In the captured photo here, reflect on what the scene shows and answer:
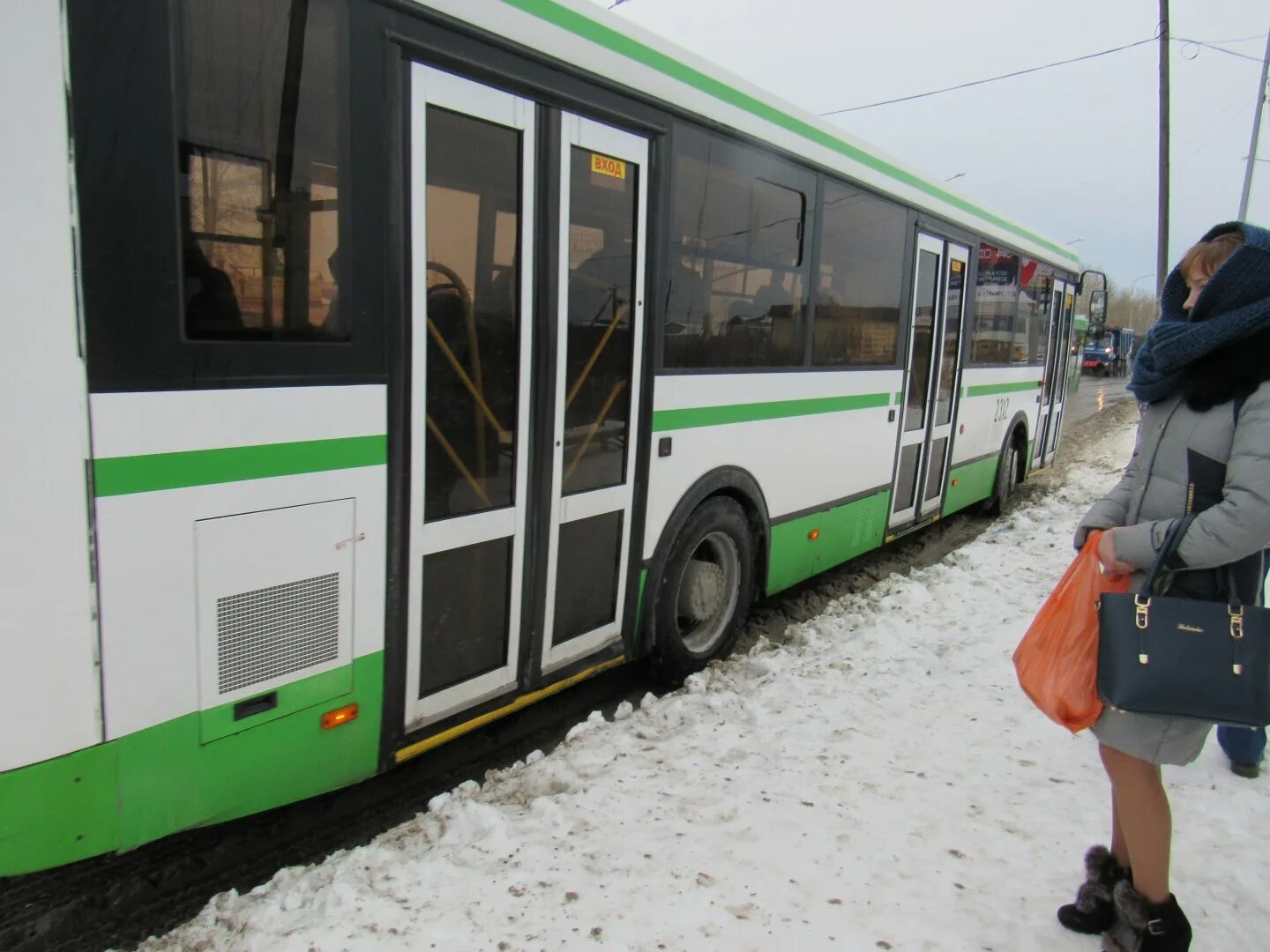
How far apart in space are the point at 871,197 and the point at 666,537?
10.2ft

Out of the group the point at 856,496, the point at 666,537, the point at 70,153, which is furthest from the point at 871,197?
the point at 70,153

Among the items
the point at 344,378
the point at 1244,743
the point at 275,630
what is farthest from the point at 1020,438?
the point at 275,630

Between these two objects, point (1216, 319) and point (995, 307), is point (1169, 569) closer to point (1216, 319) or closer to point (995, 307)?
point (1216, 319)

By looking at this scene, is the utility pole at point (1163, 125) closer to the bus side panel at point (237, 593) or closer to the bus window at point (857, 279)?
the bus window at point (857, 279)

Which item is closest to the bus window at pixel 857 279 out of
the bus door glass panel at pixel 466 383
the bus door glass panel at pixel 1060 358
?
the bus door glass panel at pixel 466 383

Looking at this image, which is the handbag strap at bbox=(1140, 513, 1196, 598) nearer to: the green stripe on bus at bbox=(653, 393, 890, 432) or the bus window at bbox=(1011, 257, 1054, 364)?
the green stripe on bus at bbox=(653, 393, 890, 432)

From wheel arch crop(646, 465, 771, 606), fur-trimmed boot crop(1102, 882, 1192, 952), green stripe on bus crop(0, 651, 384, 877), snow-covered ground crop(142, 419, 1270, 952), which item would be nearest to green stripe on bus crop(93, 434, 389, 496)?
green stripe on bus crop(0, 651, 384, 877)

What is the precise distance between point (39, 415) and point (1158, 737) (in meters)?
2.93

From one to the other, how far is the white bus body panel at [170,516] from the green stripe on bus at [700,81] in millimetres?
1786

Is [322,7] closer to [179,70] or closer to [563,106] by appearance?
[179,70]

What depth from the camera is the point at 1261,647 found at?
2.15 metres

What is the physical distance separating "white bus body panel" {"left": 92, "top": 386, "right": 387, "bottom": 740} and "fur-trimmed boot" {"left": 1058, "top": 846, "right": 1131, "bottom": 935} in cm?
252

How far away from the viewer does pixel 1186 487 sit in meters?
2.28

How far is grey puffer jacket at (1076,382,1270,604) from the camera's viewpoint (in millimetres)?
2094
